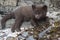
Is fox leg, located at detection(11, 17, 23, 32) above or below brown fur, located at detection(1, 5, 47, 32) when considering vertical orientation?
below

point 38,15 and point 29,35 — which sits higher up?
point 38,15

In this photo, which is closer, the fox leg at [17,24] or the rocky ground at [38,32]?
the rocky ground at [38,32]

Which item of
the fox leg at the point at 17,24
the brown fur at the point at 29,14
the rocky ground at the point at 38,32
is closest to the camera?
the rocky ground at the point at 38,32

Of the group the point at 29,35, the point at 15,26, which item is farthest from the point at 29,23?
the point at 29,35

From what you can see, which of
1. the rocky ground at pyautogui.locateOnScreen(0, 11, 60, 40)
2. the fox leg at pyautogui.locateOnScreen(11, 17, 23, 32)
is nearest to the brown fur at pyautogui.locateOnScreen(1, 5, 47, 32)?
the fox leg at pyautogui.locateOnScreen(11, 17, 23, 32)

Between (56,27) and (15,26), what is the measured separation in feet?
3.77

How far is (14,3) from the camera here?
7.36 meters

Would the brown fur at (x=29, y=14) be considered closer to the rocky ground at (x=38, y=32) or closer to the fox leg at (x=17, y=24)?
the fox leg at (x=17, y=24)

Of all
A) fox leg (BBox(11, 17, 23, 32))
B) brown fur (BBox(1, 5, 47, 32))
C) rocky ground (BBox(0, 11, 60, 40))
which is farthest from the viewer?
fox leg (BBox(11, 17, 23, 32))

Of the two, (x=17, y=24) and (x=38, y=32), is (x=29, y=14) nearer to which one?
(x=17, y=24)

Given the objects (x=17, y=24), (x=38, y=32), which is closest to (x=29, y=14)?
(x=17, y=24)

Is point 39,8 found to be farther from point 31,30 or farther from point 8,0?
point 8,0

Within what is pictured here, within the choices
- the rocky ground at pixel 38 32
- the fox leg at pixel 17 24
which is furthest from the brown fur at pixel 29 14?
the rocky ground at pixel 38 32

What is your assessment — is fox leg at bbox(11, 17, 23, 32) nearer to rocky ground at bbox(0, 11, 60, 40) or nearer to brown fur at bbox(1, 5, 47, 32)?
brown fur at bbox(1, 5, 47, 32)
